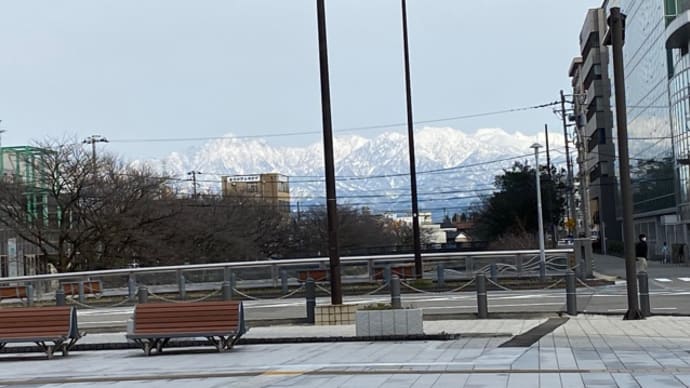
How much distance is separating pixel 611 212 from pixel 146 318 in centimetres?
8800

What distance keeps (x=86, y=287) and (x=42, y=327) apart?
20.8m

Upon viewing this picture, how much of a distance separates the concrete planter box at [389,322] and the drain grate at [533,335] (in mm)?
1824

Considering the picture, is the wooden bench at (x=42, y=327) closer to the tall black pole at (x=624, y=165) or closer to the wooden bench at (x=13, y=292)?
the tall black pole at (x=624, y=165)

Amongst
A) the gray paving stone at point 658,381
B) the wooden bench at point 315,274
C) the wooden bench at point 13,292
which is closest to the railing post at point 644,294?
the gray paving stone at point 658,381

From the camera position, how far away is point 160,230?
55875mm

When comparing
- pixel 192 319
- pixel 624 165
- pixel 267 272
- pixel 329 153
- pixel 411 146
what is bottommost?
pixel 192 319

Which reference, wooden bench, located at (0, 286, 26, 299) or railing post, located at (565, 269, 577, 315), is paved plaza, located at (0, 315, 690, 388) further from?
wooden bench, located at (0, 286, 26, 299)

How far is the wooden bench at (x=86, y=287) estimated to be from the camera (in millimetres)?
37031

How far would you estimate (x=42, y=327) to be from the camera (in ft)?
55.7

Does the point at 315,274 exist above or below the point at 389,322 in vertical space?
above

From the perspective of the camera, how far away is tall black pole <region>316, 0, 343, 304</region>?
66.8 ft

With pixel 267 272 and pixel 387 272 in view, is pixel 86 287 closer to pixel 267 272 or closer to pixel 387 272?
pixel 267 272

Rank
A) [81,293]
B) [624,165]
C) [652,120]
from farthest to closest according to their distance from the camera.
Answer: [652,120] < [81,293] < [624,165]

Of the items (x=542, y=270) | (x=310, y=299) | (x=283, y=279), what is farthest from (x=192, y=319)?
(x=542, y=270)
